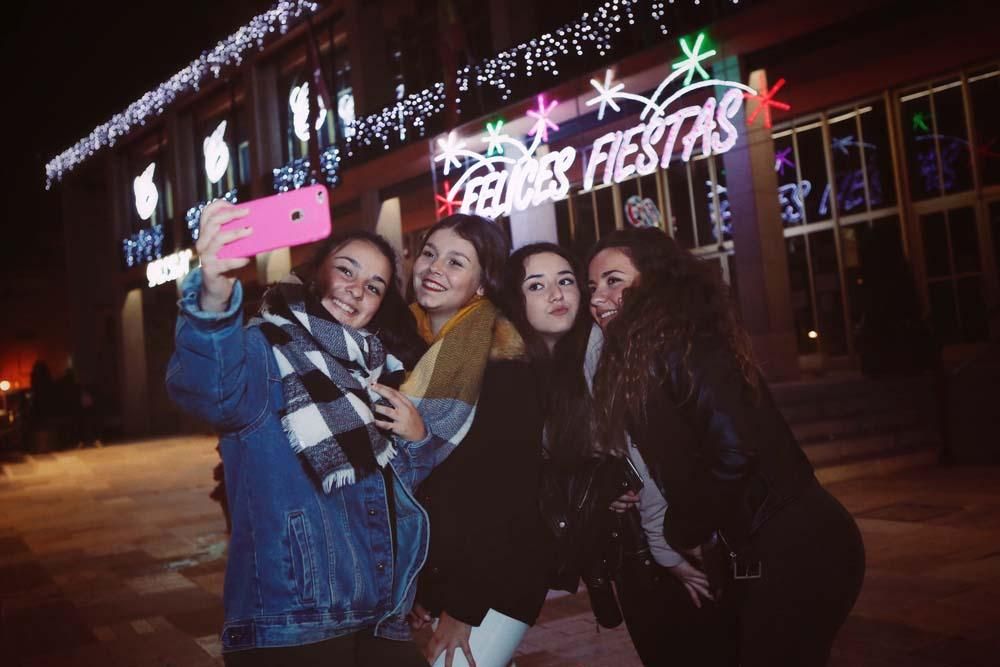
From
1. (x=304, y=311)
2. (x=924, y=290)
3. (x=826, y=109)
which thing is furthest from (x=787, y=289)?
(x=304, y=311)

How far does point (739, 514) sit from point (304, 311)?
4.58 ft

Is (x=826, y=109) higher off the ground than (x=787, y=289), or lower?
higher

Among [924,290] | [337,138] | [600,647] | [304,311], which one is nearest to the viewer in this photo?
[304,311]

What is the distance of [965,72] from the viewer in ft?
45.6

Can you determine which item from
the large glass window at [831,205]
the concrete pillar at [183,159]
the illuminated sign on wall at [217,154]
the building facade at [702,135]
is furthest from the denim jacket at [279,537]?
the concrete pillar at [183,159]

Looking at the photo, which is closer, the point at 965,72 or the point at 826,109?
the point at 965,72

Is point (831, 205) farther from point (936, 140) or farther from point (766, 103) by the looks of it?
point (766, 103)

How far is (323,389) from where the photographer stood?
1961 millimetres

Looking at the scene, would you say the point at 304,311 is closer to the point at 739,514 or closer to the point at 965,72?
the point at 739,514

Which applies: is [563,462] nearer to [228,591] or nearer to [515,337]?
Answer: [515,337]

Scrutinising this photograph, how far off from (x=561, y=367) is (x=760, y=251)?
36.3 feet

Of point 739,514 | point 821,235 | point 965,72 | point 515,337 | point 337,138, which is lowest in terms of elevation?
point 739,514

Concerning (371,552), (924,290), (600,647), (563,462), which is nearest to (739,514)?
(563,462)

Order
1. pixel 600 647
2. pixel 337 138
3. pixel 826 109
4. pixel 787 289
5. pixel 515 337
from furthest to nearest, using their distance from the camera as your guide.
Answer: pixel 337 138 < pixel 826 109 < pixel 787 289 < pixel 600 647 < pixel 515 337
